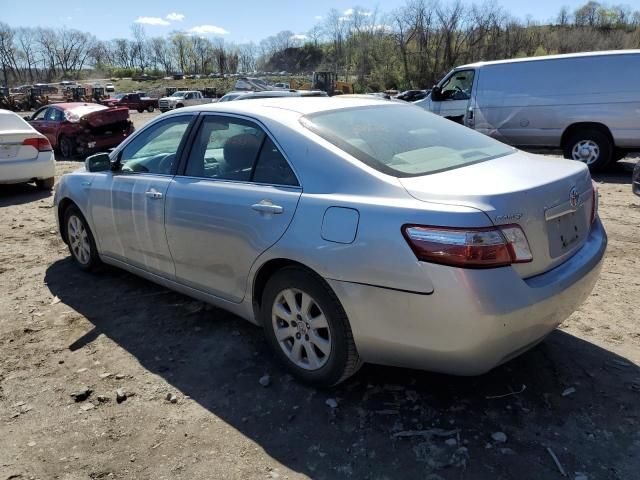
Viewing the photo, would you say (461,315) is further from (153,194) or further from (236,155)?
(153,194)

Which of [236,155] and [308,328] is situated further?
[236,155]

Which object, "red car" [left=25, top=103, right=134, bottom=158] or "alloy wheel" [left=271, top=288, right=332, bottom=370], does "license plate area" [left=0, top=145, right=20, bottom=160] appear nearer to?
"red car" [left=25, top=103, right=134, bottom=158]

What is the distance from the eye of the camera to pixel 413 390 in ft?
9.93

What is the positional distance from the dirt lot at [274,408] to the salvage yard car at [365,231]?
323mm

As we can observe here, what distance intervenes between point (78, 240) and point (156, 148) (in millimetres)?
1570

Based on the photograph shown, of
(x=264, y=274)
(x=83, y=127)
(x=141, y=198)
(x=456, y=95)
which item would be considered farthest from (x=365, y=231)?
(x=83, y=127)

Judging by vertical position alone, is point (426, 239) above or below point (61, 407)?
above

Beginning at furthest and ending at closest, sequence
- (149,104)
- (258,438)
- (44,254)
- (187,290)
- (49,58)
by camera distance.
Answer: (49,58) → (149,104) → (44,254) → (187,290) → (258,438)

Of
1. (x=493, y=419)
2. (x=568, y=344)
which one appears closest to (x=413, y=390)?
(x=493, y=419)

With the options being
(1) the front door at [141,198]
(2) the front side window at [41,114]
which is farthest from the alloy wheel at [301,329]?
(2) the front side window at [41,114]

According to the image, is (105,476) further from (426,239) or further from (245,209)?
(426,239)

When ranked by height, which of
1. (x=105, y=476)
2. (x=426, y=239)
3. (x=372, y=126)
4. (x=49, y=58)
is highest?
(x=49, y=58)

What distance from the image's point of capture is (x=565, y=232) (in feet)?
9.06

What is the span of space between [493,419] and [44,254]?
5185mm
